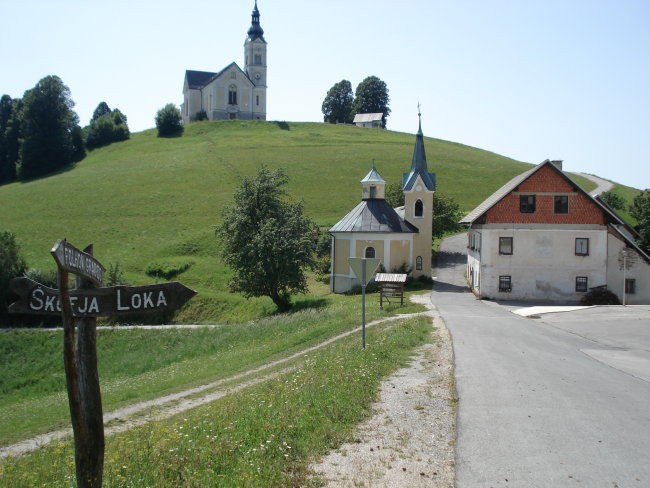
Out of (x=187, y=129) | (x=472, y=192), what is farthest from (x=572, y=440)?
(x=187, y=129)

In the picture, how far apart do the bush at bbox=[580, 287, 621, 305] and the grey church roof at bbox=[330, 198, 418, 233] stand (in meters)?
13.4

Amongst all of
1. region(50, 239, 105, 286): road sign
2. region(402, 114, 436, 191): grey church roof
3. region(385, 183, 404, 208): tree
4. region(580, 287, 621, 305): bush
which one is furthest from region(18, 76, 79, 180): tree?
region(50, 239, 105, 286): road sign

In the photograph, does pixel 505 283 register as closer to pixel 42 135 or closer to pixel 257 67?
pixel 42 135

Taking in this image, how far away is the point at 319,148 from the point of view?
95.1m

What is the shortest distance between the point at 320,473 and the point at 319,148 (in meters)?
89.4

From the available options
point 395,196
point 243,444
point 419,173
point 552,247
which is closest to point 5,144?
point 395,196

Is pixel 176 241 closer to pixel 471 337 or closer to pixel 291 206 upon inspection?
pixel 291 206

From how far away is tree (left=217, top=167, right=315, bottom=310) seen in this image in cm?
3812

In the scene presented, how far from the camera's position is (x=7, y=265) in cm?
4312

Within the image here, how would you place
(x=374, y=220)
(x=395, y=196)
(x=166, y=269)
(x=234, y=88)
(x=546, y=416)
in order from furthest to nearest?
(x=234, y=88), (x=395, y=196), (x=166, y=269), (x=374, y=220), (x=546, y=416)

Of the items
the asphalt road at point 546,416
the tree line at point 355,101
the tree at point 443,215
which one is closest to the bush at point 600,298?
the asphalt road at point 546,416

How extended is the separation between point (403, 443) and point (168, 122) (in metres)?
106

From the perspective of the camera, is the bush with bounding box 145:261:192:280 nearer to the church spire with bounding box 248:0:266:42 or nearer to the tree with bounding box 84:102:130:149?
the tree with bounding box 84:102:130:149

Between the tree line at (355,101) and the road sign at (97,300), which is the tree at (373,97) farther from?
the road sign at (97,300)
